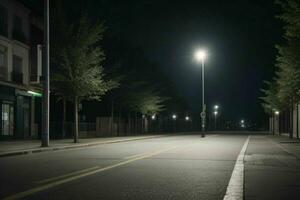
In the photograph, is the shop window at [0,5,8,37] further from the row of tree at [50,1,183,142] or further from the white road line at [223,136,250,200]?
the white road line at [223,136,250,200]

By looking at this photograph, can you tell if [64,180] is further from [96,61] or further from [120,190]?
[96,61]

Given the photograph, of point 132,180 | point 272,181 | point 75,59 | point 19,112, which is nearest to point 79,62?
point 75,59

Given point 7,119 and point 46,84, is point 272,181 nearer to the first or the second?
point 46,84

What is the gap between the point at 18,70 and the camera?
1467 inches

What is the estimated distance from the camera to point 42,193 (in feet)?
31.8

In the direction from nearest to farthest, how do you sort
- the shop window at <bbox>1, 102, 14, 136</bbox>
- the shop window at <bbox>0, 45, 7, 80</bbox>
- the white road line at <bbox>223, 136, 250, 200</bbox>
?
the white road line at <bbox>223, 136, 250, 200</bbox>
the shop window at <bbox>0, 45, 7, 80</bbox>
the shop window at <bbox>1, 102, 14, 136</bbox>

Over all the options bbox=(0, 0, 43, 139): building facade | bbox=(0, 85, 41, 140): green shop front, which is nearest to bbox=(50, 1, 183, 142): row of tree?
bbox=(0, 0, 43, 139): building facade

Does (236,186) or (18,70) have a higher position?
(18,70)

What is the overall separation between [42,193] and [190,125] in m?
92.0

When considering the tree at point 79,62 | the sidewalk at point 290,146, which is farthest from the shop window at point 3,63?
the sidewalk at point 290,146

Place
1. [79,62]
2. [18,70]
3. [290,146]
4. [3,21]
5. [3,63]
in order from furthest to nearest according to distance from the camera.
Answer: [18,70], [3,63], [3,21], [79,62], [290,146]

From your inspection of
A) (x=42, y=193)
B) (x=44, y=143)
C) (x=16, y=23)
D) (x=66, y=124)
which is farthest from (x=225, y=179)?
(x=66, y=124)

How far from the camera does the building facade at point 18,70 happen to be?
34.8 meters

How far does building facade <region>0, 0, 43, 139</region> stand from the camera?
34812 millimetres
